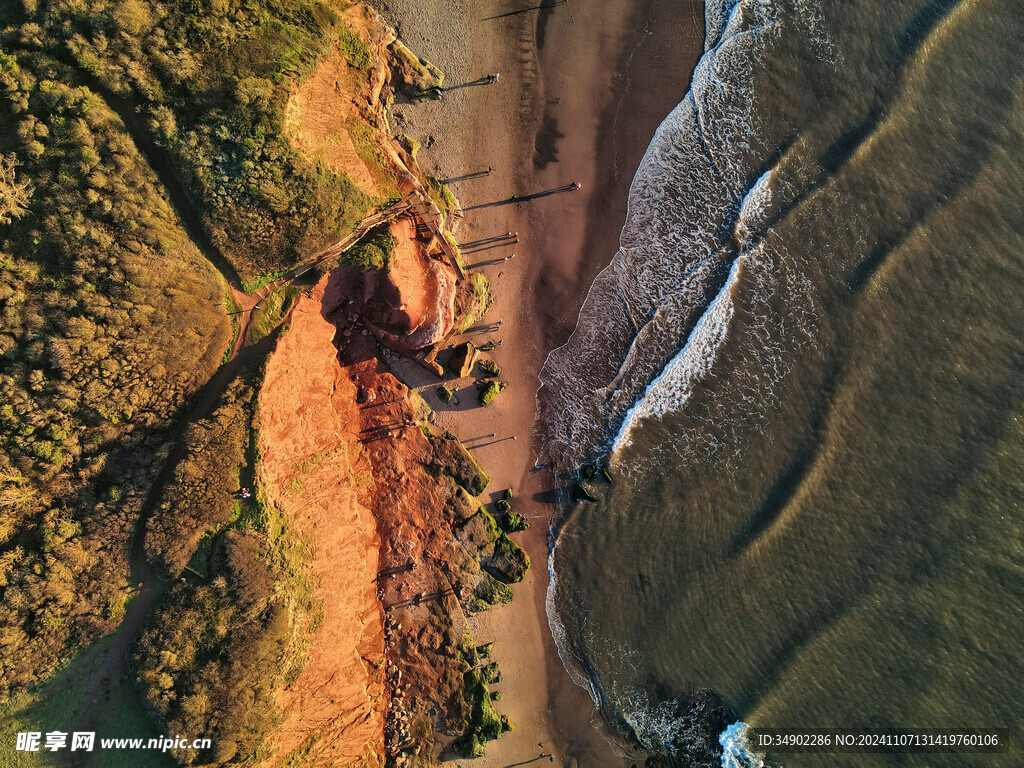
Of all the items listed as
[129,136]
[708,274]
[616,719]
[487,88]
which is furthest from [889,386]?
[129,136]

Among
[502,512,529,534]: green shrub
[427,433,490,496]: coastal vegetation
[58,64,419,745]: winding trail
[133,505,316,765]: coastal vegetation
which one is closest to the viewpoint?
[133,505,316,765]: coastal vegetation

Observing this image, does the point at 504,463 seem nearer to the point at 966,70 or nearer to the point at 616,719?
the point at 616,719

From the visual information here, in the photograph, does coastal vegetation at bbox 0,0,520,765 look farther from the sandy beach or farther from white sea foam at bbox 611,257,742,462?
white sea foam at bbox 611,257,742,462

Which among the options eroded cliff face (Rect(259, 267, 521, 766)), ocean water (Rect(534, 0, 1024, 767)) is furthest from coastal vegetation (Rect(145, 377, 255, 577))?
ocean water (Rect(534, 0, 1024, 767))

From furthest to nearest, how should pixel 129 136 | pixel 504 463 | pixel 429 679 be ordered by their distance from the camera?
pixel 504 463 < pixel 429 679 < pixel 129 136

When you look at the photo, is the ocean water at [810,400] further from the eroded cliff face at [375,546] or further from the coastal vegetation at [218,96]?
the coastal vegetation at [218,96]
